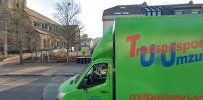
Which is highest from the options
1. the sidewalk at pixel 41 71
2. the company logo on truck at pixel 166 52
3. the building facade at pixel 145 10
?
the building facade at pixel 145 10

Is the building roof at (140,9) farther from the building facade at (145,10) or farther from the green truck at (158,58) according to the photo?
the green truck at (158,58)

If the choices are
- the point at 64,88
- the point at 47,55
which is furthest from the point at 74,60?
the point at 64,88

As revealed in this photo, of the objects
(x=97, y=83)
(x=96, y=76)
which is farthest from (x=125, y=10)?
(x=97, y=83)

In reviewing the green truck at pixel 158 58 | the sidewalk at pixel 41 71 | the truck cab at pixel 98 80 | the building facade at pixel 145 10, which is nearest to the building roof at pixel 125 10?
the building facade at pixel 145 10

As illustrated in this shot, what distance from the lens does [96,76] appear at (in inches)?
341

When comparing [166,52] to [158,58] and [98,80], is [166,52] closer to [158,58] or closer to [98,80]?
[158,58]

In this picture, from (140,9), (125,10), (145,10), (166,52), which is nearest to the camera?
(166,52)

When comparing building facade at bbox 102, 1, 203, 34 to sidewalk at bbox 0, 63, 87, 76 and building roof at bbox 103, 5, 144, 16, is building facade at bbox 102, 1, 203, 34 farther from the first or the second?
sidewalk at bbox 0, 63, 87, 76

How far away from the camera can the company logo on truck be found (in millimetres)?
7730

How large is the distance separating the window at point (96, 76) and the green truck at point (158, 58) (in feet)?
1.18

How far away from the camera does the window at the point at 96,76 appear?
8484mm

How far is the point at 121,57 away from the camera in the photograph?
26.2ft

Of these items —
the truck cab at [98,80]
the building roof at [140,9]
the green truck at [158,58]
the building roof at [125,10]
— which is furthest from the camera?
the building roof at [125,10]

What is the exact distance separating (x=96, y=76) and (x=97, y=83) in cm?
22
